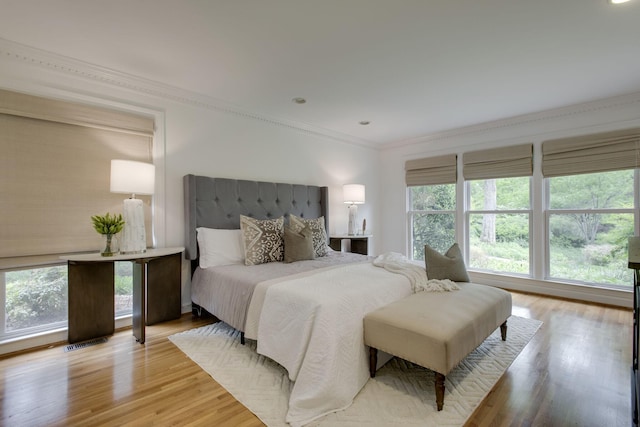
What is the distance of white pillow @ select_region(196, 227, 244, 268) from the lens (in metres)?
2.90

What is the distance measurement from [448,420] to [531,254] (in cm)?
338

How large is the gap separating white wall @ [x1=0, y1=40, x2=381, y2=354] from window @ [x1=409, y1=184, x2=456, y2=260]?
1524 millimetres

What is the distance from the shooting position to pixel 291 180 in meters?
4.11

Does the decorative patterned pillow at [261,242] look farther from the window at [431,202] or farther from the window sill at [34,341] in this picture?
the window at [431,202]

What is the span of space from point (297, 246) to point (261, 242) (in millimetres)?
366

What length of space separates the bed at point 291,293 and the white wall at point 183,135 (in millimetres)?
210

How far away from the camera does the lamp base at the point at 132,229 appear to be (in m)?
2.47

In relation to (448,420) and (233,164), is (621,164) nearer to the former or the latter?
(448,420)

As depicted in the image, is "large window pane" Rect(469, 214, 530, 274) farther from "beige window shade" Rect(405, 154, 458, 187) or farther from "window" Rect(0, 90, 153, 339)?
"window" Rect(0, 90, 153, 339)

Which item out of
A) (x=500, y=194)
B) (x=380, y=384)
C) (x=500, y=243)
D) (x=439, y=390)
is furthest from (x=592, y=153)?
(x=380, y=384)

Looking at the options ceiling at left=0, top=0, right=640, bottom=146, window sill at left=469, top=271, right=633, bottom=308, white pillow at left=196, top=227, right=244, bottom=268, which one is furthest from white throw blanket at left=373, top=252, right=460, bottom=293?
window sill at left=469, top=271, right=633, bottom=308

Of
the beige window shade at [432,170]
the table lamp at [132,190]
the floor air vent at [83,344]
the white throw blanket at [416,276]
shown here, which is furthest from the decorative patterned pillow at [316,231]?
the beige window shade at [432,170]

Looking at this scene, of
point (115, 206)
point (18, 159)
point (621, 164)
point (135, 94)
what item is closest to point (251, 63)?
point (135, 94)

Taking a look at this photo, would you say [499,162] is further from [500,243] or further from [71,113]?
[71,113]
